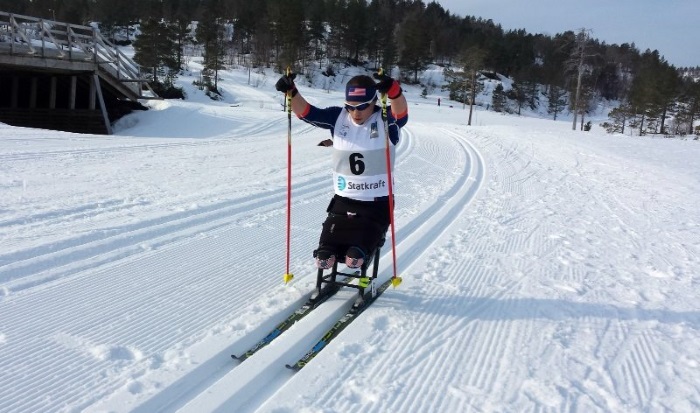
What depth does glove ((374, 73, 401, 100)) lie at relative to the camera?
12.0ft

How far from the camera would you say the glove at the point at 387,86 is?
12.0ft

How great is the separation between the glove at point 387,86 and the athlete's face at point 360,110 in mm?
223

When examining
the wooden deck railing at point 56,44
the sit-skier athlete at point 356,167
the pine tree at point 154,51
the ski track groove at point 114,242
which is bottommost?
the ski track groove at point 114,242

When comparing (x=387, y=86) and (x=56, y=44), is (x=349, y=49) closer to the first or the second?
(x=56, y=44)

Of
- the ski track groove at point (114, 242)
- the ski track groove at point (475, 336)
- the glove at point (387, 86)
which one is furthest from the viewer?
the ski track groove at point (114, 242)

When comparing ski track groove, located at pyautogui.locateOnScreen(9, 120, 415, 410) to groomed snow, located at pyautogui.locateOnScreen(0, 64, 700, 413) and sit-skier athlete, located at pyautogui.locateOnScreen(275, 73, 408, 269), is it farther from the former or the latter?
sit-skier athlete, located at pyautogui.locateOnScreen(275, 73, 408, 269)

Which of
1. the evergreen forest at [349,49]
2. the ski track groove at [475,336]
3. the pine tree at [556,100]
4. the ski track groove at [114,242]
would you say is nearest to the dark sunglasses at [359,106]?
the ski track groove at [475,336]

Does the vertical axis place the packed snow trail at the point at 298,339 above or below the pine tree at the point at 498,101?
below

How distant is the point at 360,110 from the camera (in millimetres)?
3975

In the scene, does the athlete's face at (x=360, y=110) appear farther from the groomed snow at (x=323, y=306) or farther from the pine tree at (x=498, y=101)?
the pine tree at (x=498, y=101)

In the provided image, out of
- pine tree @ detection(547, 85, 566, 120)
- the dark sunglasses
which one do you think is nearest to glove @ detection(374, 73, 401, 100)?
the dark sunglasses

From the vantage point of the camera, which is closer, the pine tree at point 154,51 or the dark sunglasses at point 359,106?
the dark sunglasses at point 359,106

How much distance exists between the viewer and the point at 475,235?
6.30 metres

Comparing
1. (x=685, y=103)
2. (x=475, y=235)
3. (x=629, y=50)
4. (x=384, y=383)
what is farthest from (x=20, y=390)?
(x=629, y=50)
